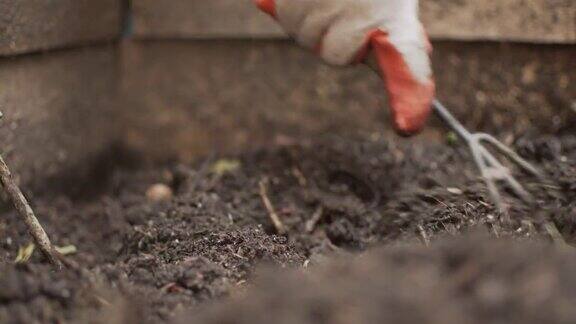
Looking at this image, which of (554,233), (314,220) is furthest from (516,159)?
(314,220)

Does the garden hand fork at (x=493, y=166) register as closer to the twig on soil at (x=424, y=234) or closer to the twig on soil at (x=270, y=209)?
the twig on soil at (x=424, y=234)

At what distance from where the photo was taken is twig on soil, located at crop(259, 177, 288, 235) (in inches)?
65.1

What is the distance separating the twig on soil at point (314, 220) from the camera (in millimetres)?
→ 1670

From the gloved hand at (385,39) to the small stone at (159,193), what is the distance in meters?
0.62

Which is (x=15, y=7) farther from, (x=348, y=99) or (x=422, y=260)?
(x=422, y=260)

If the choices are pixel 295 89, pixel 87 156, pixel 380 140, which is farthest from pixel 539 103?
pixel 87 156

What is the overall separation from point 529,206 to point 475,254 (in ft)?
2.37

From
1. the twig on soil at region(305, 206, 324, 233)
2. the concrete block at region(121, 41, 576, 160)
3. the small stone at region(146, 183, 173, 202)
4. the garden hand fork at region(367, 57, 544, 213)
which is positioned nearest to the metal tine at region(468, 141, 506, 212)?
the garden hand fork at region(367, 57, 544, 213)

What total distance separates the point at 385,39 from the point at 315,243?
0.42 metres

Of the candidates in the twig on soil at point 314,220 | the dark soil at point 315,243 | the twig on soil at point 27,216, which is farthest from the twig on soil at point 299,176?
the twig on soil at point 27,216

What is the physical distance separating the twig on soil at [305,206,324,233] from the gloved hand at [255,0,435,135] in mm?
320

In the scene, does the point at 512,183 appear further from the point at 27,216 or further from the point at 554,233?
the point at 27,216

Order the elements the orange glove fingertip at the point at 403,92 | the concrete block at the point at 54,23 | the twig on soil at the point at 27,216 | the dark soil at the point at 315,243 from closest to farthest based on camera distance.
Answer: the dark soil at the point at 315,243, the twig on soil at the point at 27,216, the orange glove fingertip at the point at 403,92, the concrete block at the point at 54,23

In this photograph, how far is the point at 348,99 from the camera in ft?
7.29
